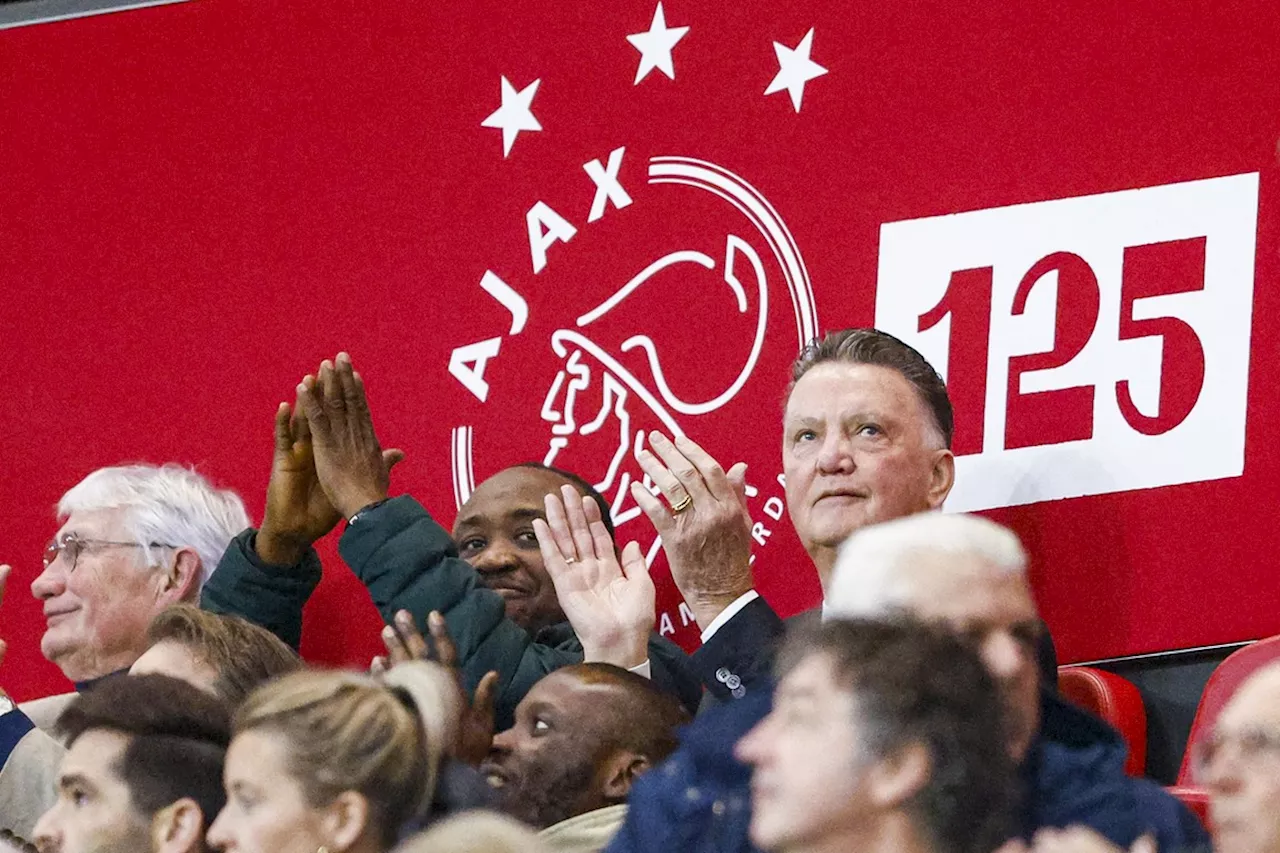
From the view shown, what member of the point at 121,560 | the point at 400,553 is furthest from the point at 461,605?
the point at 121,560

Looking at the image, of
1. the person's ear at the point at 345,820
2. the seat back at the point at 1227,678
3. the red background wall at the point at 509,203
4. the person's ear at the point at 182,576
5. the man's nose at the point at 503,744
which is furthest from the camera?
the person's ear at the point at 182,576

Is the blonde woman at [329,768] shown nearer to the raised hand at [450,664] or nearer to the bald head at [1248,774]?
the raised hand at [450,664]

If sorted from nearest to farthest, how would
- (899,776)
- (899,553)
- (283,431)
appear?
(899,776), (899,553), (283,431)

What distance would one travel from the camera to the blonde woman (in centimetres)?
171

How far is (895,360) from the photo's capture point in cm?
261

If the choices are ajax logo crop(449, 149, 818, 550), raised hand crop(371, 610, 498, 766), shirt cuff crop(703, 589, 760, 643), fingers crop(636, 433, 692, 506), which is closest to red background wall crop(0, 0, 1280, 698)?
ajax logo crop(449, 149, 818, 550)

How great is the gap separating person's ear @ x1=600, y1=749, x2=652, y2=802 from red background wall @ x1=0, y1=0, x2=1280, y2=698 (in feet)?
2.53

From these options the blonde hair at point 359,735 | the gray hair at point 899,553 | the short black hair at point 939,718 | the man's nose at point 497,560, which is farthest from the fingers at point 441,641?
the short black hair at point 939,718

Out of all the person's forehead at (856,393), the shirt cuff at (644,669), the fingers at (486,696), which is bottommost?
the fingers at (486,696)

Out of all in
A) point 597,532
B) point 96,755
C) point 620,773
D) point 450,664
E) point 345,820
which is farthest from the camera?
point 597,532

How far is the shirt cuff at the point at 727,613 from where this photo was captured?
91.7 inches

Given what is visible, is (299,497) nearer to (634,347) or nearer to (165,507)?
(165,507)

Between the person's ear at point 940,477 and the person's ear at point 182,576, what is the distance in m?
1.09

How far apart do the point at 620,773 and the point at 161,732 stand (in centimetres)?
43
